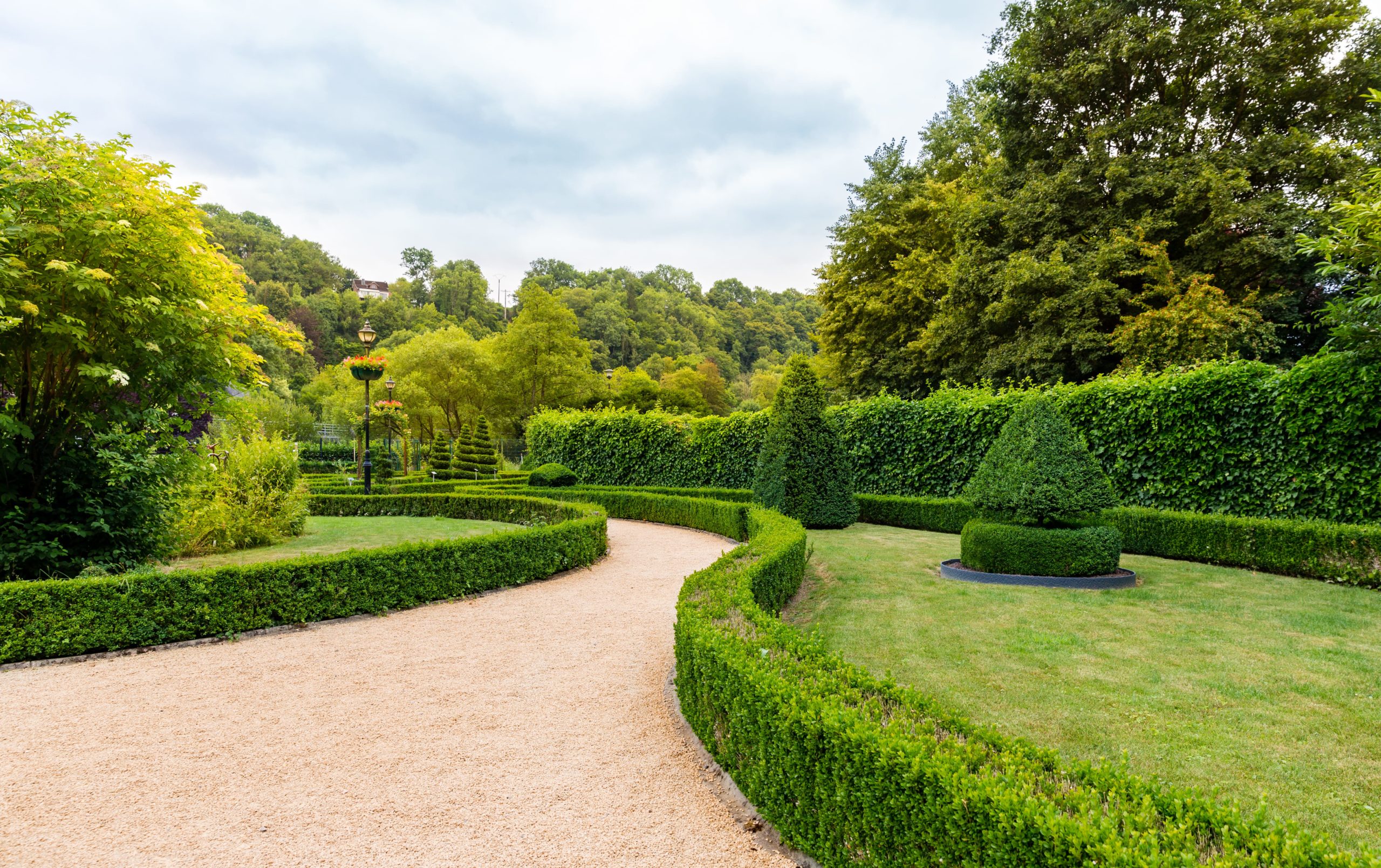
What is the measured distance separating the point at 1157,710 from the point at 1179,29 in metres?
18.1

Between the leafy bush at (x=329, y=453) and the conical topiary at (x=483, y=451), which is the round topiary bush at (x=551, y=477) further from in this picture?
→ the leafy bush at (x=329, y=453)

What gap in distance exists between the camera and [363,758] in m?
3.77

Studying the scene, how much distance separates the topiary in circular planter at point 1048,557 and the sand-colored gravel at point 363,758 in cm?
425

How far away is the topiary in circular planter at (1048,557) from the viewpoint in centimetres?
775

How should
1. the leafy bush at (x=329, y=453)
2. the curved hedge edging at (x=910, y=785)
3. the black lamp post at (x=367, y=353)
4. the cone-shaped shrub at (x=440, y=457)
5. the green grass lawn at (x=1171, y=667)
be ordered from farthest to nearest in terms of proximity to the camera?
the leafy bush at (x=329, y=453) < the cone-shaped shrub at (x=440, y=457) < the black lamp post at (x=367, y=353) < the green grass lawn at (x=1171, y=667) < the curved hedge edging at (x=910, y=785)

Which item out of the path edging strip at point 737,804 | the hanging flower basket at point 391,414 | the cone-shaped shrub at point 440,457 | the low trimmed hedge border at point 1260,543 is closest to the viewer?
the path edging strip at point 737,804

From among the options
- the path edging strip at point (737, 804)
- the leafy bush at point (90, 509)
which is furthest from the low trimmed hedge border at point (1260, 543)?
the leafy bush at point (90, 509)

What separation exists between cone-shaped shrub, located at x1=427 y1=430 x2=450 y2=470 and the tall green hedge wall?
52.5ft

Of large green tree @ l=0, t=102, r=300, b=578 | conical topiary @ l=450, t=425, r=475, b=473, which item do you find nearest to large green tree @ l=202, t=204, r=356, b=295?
conical topiary @ l=450, t=425, r=475, b=473

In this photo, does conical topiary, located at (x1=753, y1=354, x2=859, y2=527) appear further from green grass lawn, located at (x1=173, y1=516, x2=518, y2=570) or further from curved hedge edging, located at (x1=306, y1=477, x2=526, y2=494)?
curved hedge edging, located at (x1=306, y1=477, x2=526, y2=494)

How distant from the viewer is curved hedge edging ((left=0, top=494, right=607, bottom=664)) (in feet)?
18.1

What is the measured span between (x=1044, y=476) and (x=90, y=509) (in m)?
10.6

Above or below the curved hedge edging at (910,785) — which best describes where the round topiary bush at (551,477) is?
below

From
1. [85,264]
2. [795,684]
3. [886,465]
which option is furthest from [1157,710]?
[886,465]
